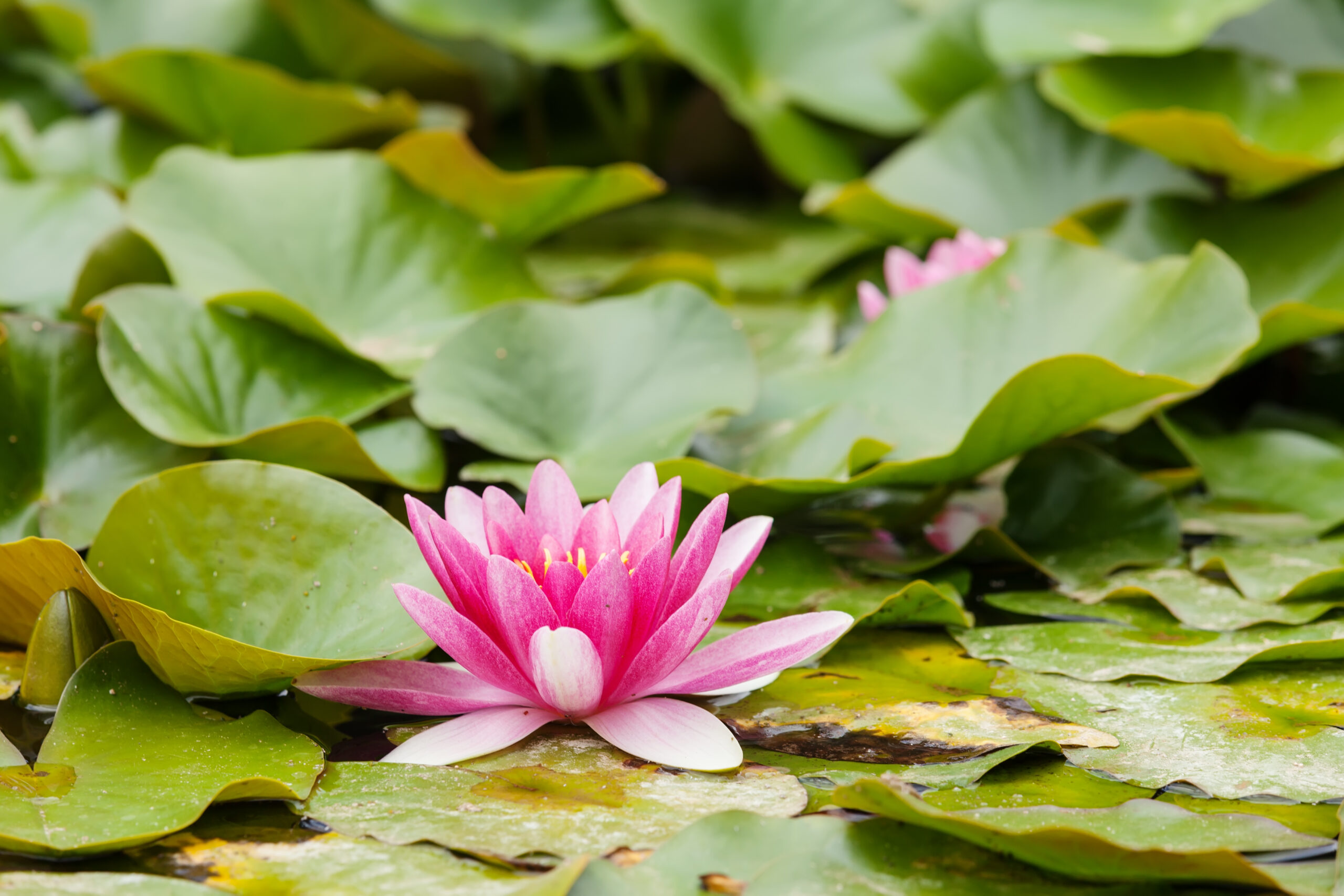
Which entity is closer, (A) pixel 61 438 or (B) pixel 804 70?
(A) pixel 61 438

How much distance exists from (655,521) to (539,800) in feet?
0.73

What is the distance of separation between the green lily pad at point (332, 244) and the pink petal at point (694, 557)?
0.56 meters

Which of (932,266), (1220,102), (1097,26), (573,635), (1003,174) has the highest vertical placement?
(1097,26)

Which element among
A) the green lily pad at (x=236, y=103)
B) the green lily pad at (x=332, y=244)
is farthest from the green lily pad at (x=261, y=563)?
the green lily pad at (x=236, y=103)

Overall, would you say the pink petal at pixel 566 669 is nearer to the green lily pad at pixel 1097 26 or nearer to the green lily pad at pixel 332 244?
the green lily pad at pixel 332 244

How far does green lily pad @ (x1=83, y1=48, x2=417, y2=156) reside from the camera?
5.91 feet

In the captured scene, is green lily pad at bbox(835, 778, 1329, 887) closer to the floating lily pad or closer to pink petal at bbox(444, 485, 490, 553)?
the floating lily pad

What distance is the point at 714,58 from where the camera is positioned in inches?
85.9

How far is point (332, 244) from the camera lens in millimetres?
1442

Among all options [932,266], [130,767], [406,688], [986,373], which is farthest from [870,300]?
[130,767]

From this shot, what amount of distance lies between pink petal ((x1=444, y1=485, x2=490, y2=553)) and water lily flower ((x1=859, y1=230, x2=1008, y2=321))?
27.2 inches

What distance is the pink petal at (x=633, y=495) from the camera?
3.08ft

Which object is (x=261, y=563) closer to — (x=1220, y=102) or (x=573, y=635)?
(x=573, y=635)

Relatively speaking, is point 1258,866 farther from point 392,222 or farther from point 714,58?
point 714,58
